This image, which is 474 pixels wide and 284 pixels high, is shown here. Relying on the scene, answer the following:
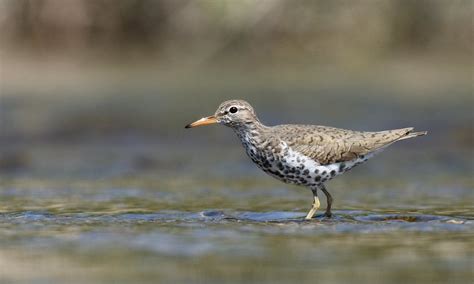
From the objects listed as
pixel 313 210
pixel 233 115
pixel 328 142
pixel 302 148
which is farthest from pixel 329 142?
pixel 233 115

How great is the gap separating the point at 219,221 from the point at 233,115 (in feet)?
5.05

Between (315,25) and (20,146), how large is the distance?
7.89 metres

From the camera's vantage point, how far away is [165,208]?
419 inches

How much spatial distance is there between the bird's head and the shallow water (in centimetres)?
87

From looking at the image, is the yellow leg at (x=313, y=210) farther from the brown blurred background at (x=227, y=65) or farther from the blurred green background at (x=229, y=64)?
the blurred green background at (x=229, y=64)

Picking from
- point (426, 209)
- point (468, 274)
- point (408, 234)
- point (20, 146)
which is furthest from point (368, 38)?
point (468, 274)

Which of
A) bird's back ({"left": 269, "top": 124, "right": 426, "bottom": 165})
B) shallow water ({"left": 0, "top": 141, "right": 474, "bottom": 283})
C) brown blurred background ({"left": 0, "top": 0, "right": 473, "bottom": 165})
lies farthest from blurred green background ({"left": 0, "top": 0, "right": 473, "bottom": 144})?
bird's back ({"left": 269, "top": 124, "right": 426, "bottom": 165})

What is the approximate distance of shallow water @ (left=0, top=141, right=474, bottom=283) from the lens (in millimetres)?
7258

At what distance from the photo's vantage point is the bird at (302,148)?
33.8 feet

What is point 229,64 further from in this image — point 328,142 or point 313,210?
point 313,210

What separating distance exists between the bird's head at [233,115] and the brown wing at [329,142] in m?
0.33

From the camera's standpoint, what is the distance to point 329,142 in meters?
10.5

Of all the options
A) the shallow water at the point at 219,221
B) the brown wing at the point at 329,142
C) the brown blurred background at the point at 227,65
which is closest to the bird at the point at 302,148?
the brown wing at the point at 329,142

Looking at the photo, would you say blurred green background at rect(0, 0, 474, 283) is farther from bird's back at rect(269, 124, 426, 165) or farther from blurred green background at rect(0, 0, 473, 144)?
bird's back at rect(269, 124, 426, 165)
